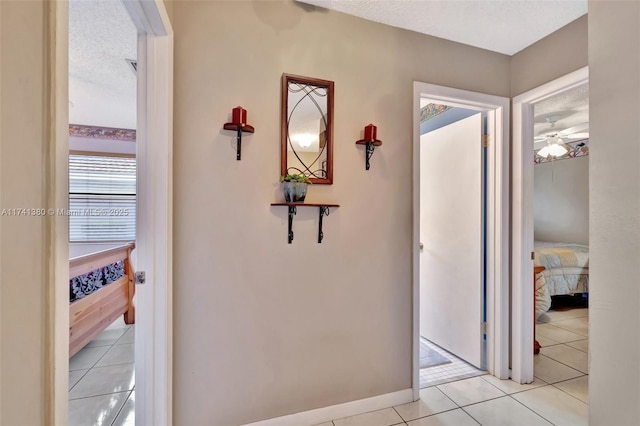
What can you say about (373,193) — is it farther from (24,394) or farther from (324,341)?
(24,394)

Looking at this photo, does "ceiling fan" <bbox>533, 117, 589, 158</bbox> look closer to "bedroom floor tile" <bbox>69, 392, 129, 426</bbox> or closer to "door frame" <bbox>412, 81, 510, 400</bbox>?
"door frame" <bbox>412, 81, 510, 400</bbox>

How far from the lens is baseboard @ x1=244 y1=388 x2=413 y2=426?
163 cm

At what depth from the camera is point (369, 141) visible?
1716 millimetres

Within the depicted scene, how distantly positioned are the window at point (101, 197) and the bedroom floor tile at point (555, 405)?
174 inches

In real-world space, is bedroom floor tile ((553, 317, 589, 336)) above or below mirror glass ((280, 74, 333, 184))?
below

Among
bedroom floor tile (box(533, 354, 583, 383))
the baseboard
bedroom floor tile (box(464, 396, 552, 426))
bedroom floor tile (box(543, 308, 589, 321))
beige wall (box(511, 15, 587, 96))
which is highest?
beige wall (box(511, 15, 587, 96))

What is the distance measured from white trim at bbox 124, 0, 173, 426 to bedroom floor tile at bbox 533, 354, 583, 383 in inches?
102

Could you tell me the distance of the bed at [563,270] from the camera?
12.0 feet

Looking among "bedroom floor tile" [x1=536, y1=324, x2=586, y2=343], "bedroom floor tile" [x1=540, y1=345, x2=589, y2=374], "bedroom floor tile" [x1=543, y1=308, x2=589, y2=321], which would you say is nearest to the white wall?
"bedroom floor tile" [x1=543, y1=308, x2=589, y2=321]

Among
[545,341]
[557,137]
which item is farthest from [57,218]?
[557,137]

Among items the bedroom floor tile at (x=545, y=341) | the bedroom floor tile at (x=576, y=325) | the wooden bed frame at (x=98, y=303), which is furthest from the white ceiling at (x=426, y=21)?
the bedroom floor tile at (x=576, y=325)

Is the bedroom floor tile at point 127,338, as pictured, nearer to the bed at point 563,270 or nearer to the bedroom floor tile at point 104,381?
the bedroom floor tile at point 104,381

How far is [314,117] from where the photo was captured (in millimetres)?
1669

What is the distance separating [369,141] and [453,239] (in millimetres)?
1334
